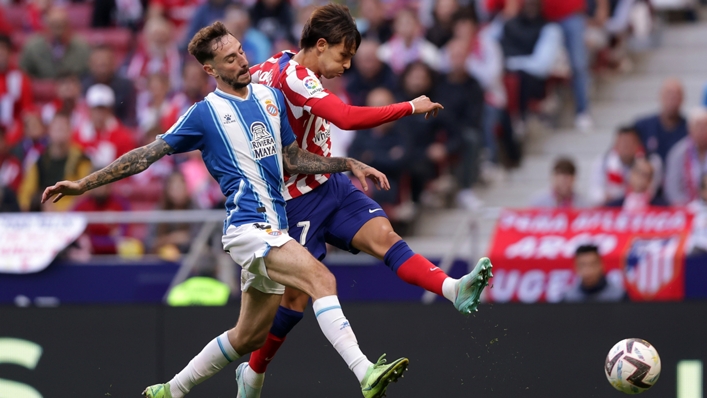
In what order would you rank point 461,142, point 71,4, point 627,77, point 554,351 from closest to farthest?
point 554,351 < point 461,142 < point 627,77 < point 71,4

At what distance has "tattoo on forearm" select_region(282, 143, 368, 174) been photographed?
21.6ft

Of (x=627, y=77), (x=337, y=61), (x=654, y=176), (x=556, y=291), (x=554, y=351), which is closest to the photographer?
(x=337, y=61)

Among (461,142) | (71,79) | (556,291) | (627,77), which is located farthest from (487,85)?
(71,79)

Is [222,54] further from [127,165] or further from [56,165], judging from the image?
[56,165]

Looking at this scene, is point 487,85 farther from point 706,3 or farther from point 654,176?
point 706,3

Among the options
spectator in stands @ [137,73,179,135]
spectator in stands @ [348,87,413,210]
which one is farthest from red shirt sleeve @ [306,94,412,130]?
spectator in stands @ [137,73,179,135]

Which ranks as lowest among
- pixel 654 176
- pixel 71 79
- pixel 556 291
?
pixel 556 291

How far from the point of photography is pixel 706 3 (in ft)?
46.6

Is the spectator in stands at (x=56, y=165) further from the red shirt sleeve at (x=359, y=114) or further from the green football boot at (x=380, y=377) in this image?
the green football boot at (x=380, y=377)

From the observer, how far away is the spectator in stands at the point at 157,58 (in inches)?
548

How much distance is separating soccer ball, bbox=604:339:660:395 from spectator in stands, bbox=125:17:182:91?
26.4 feet

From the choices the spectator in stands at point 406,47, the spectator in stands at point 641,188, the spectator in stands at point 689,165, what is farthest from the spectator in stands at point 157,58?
the spectator in stands at point 689,165

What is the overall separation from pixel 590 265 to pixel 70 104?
271 inches

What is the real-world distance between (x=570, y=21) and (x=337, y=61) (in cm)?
640
